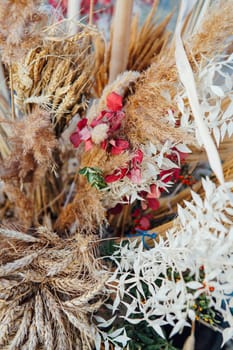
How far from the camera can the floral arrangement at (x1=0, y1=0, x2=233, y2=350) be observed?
36cm

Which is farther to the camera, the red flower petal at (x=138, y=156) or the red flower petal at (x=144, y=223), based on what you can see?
the red flower petal at (x=144, y=223)

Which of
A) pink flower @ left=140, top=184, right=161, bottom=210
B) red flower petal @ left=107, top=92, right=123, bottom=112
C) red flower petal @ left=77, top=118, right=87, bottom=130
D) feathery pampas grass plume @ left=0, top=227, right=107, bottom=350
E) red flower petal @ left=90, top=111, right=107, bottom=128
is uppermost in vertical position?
red flower petal @ left=107, top=92, right=123, bottom=112

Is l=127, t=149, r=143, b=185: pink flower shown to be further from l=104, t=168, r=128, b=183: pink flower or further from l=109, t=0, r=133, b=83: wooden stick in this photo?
l=109, t=0, r=133, b=83: wooden stick

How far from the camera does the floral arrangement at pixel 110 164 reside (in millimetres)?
359

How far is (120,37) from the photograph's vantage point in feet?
1.55

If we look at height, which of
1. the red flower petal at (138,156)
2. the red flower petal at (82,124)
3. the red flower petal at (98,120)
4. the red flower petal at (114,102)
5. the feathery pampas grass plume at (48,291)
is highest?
the red flower petal at (114,102)

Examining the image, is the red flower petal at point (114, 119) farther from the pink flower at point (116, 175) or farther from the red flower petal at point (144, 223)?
the red flower petal at point (144, 223)

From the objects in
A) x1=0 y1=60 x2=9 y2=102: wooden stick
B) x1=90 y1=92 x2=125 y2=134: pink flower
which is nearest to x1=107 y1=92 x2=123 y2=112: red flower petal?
x1=90 y1=92 x2=125 y2=134: pink flower

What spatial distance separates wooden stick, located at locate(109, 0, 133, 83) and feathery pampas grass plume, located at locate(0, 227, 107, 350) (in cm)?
19

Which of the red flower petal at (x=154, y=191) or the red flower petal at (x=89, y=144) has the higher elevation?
the red flower petal at (x=89, y=144)

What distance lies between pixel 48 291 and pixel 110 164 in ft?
0.46

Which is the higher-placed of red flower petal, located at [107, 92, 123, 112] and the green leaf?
red flower petal, located at [107, 92, 123, 112]

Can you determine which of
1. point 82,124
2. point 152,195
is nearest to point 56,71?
point 82,124

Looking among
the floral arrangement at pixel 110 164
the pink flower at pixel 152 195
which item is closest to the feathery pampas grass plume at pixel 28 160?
the floral arrangement at pixel 110 164
